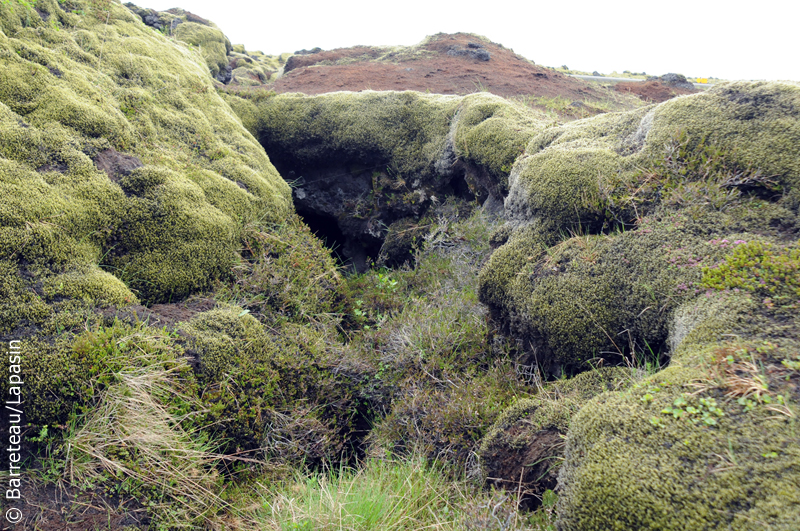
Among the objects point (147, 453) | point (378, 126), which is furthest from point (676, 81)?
point (147, 453)

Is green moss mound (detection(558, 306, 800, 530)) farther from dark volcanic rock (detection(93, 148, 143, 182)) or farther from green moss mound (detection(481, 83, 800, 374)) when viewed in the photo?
dark volcanic rock (detection(93, 148, 143, 182))

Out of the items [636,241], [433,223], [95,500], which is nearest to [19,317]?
[95,500]

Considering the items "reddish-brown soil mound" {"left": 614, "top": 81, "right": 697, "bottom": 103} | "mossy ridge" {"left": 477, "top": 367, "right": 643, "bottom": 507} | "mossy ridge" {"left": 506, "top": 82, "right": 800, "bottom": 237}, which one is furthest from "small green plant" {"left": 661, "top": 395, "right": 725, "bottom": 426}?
"reddish-brown soil mound" {"left": 614, "top": 81, "right": 697, "bottom": 103}

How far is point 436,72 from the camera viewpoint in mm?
13828

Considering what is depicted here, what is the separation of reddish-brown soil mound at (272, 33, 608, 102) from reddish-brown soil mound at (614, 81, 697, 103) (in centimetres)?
173

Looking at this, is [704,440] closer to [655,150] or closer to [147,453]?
[655,150]

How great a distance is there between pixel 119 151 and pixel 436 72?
10756mm

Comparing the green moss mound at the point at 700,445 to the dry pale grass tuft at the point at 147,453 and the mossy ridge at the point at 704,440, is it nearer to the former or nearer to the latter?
the mossy ridge at the point at 704,440

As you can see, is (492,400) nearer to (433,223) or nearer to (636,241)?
(636,241)

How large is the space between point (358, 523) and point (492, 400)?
1690 mm

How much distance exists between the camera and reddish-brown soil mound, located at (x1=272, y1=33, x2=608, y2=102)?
12.4 m

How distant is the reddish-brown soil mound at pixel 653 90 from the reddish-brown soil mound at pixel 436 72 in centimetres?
173

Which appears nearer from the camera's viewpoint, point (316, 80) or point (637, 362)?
point (637, 362)

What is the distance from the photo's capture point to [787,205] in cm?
350
